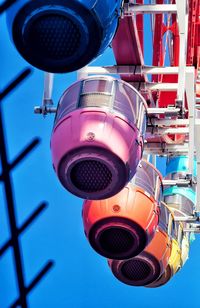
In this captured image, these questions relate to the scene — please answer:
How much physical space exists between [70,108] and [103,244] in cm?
195

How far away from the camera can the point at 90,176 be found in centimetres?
675

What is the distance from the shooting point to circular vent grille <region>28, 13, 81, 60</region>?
5.50 metres

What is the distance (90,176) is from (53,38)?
63.9 inches

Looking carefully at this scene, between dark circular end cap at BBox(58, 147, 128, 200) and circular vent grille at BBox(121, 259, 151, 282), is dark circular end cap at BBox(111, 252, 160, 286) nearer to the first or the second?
circular vent grille at BBox(121, 259, 151, 282)

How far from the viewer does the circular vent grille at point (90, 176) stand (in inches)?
261

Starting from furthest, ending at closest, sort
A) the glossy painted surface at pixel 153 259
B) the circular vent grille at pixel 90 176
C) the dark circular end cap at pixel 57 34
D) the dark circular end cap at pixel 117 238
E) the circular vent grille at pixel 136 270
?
the circular vent grille at pixel 136 270 → the glossy painted surface at pixel 153 259 → the dark circular end cap at pixel 117 238 → the circular vent grille at pixel 90 176 → the dark circular end cap at pixel 57 34

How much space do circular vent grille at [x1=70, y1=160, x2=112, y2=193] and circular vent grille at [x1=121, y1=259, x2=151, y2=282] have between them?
2.94 metres

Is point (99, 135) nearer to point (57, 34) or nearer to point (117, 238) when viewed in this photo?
point (57, 34)

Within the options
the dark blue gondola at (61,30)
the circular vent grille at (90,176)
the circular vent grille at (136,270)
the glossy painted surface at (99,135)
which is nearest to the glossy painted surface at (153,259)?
the circular vent grille at (136,270)

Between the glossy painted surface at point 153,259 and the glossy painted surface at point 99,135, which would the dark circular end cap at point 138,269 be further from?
the glossy painted surface at point 99,135

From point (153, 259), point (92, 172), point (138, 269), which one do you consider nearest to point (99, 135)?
point (92, 172)

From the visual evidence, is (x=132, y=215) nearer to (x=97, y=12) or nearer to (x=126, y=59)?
(x=126, y=59)

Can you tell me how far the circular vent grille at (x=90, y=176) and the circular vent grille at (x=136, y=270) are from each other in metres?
2.94

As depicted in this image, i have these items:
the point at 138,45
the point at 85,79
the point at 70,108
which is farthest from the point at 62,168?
the point at 138,45
